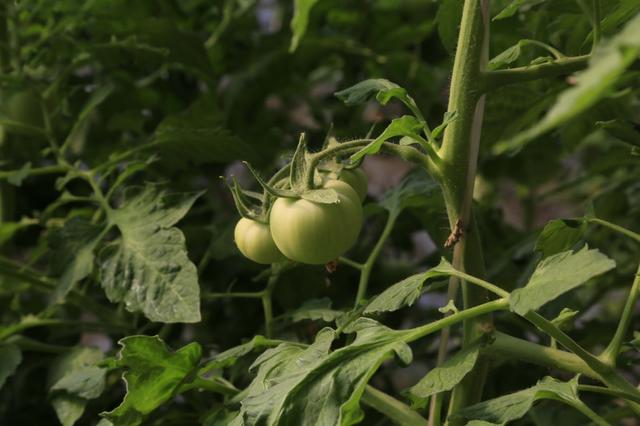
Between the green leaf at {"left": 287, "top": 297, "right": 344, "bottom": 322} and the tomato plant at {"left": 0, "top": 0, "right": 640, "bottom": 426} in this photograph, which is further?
the green leaf at {"left": 287, "top": 297, "right": 344, "bottom": 322}

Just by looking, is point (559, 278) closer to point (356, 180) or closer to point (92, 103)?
point (356, 180)

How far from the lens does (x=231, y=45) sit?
1.24 meters

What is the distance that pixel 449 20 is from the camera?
27.6 inches

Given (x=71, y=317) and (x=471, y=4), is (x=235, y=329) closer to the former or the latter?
(x=71, y=317)

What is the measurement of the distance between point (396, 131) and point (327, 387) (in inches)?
6.3

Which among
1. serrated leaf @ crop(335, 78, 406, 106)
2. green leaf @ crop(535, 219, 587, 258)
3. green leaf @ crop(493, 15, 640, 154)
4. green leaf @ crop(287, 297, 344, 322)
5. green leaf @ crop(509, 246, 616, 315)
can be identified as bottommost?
green leaf @ crop(287, 297, 344, 322)

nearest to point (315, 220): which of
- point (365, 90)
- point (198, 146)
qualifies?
point (365, 90)

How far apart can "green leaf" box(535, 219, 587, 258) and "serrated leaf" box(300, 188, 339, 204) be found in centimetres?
16

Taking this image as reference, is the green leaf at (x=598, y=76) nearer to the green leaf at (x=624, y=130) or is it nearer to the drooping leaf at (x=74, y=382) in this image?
the green leaf at (x=624, y=130)

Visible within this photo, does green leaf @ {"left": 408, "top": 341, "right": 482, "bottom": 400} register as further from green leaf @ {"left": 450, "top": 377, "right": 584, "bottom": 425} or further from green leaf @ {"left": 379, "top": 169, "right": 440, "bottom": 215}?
green leaf @ {"left": 379, "top": 169, "right": 440, "bottom": 215}

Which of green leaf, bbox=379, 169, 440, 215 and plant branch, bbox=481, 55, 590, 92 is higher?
plant branch, bbox=481, 55, 590, 92

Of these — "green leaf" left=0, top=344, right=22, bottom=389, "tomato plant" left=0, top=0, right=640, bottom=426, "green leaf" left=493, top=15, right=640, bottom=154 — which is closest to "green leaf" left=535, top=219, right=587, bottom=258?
"tomato plant" left=0, top=0, right=640, bottom=426

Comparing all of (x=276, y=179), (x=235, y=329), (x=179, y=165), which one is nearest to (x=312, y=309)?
(x=276, y=179)

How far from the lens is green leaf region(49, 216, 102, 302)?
0.76 meters
